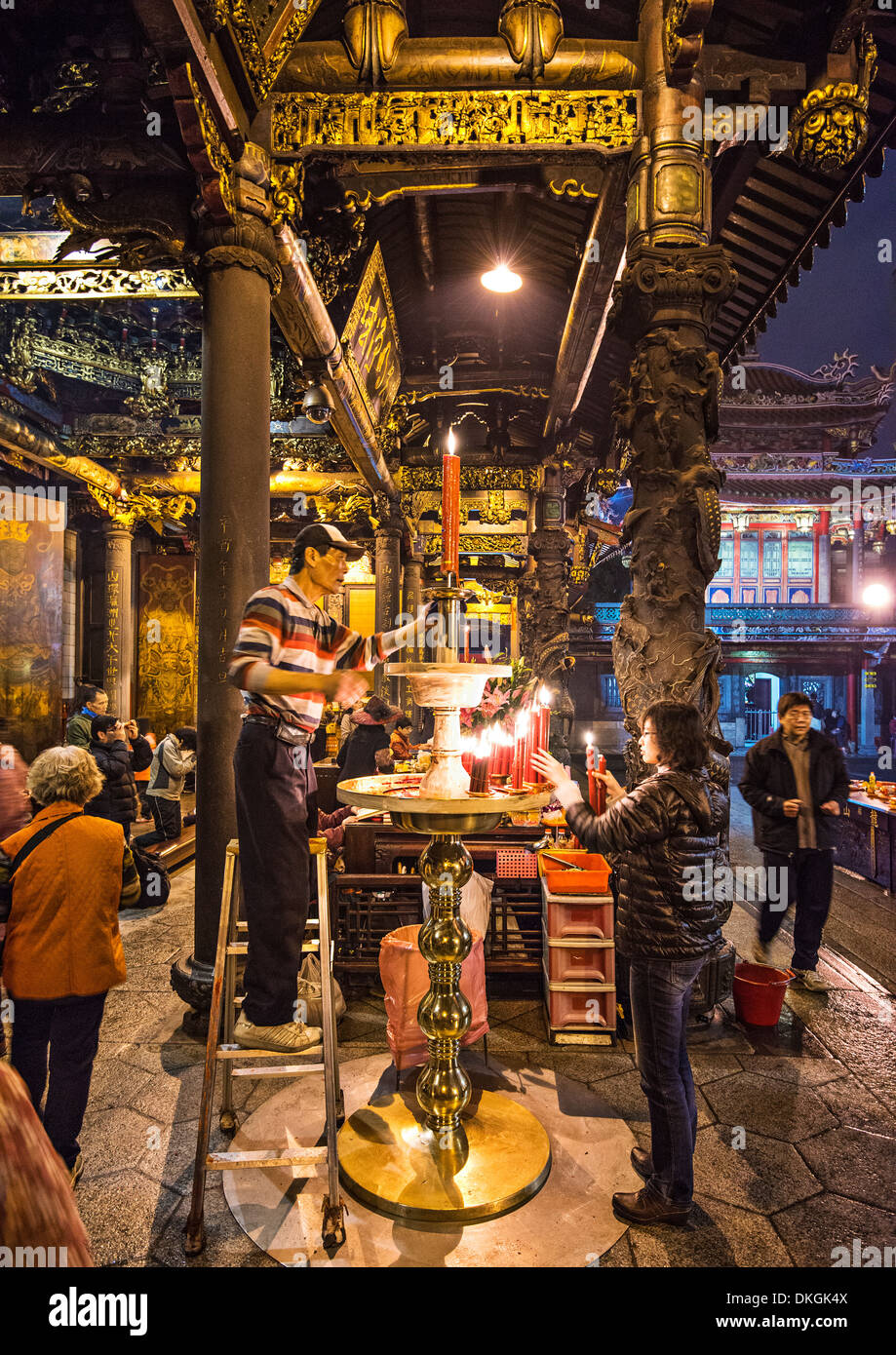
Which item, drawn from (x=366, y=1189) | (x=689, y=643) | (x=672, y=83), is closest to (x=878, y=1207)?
(x=366, y=1189)

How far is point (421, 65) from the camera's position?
457 centimetres

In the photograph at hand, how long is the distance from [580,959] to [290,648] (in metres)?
3.11

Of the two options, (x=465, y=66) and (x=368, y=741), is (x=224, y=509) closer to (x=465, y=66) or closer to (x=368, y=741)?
(x=465, y=66)

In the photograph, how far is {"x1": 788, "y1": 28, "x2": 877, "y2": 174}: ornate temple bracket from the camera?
4035 millimetres

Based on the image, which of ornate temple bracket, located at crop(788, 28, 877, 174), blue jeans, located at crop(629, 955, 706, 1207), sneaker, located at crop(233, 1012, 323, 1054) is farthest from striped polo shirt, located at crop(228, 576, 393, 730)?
ornate temple bracket, located at crop(788, 28, 877, 174)

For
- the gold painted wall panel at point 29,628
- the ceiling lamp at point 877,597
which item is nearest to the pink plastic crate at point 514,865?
the gold painted wall panel at point 29,628

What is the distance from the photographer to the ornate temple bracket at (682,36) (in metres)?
3.81

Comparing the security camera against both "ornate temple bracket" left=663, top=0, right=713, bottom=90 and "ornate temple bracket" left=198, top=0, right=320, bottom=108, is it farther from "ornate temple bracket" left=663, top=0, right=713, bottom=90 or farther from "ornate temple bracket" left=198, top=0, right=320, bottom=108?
"ornate temple bracket" left=663, top=0, right=713, bottom=90

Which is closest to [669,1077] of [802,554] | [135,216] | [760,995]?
[760,995]

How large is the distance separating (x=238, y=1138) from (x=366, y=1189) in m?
0.82

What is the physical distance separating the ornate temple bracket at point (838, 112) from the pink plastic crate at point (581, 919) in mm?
4932

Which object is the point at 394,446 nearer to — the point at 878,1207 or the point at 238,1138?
the point at 238,1138

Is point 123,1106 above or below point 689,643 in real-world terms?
below

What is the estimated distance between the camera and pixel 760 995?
4.55 m
